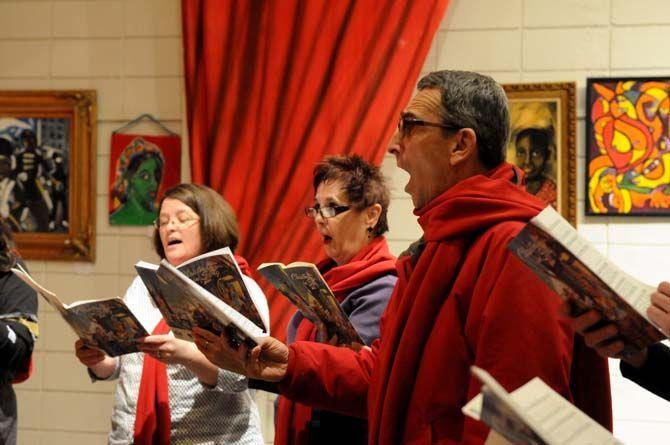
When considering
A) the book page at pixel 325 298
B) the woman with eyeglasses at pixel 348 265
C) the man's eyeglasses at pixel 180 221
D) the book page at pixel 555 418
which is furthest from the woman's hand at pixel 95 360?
the book page at pixel 555 418

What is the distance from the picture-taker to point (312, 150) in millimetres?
3793

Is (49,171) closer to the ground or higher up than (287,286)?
higher up

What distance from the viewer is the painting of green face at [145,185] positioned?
4.02 meters

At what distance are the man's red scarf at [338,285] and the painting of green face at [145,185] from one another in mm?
1652

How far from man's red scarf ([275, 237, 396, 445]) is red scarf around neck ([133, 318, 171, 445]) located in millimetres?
369

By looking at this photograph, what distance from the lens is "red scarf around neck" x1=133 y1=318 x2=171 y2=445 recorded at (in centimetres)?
267

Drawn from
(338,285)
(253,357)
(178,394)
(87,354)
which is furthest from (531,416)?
(87,354)

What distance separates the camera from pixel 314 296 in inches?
88.7

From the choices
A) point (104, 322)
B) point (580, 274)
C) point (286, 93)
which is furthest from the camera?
point (286, 93)

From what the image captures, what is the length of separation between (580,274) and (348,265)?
4.02 ft

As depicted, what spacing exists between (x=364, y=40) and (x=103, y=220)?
1477 mm

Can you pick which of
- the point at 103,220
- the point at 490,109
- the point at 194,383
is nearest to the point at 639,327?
the point at 490,109

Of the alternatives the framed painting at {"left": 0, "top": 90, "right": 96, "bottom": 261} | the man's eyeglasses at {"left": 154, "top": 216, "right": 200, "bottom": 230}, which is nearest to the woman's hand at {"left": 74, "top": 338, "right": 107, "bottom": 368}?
the man's eyeglasses at {"left": 154, "top": 216, "right": 200, "bottom": 230}

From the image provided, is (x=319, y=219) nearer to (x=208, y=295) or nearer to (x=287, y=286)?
(x=287, y=286)
